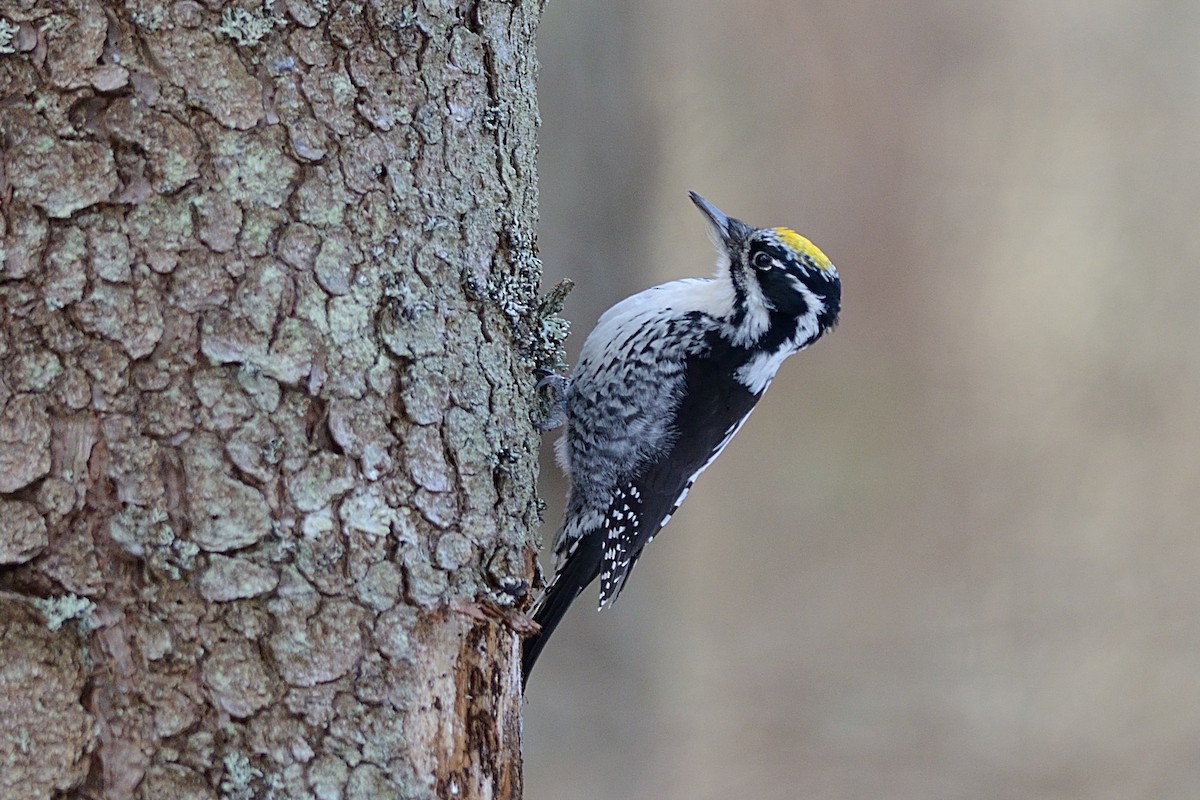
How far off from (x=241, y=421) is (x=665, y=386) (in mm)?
1447

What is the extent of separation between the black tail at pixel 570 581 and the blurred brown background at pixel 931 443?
40.4 inches

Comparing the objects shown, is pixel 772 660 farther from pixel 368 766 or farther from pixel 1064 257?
pixel 368 766

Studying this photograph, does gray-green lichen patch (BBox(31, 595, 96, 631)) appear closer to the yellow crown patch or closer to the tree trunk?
the tree trunk

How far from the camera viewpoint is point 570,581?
2.53 metres

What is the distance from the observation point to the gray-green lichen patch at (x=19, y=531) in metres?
1.21

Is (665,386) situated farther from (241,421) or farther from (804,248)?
(241,421)

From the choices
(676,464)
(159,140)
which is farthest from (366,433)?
(676,464)

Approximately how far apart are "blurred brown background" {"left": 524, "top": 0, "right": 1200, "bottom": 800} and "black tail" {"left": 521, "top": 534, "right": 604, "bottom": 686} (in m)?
1.03

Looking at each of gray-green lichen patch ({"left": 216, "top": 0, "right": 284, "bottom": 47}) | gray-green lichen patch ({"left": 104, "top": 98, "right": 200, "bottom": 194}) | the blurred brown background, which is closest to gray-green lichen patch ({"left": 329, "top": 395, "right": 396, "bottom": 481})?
gray-green lichen patch ({"left": 104, "top": 98, "right": 200, "bottom": 194})

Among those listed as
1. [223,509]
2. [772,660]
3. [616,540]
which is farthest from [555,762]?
[223,509]

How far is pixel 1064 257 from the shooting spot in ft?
12.7

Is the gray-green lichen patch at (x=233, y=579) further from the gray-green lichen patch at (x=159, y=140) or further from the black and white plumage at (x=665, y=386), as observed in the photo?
the black and white plumage at (x=665, y=386)

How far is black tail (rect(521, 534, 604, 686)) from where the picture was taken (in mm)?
2466

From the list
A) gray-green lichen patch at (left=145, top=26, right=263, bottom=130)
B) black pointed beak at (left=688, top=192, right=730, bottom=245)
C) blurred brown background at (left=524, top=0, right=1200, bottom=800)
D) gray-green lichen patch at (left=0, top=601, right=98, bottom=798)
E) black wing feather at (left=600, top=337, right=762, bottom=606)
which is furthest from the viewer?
blurred brown background at (left=524, top=0, right=1200, bottom=800)
